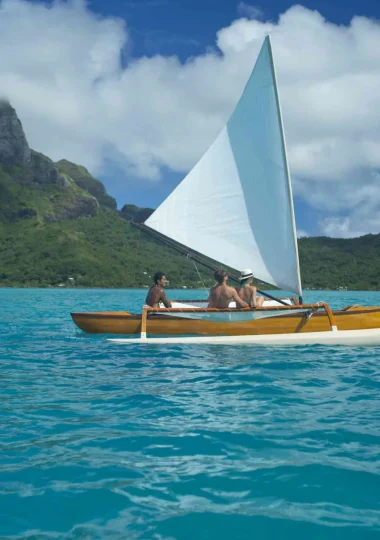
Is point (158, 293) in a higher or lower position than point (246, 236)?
lower

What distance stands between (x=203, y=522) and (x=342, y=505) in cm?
121

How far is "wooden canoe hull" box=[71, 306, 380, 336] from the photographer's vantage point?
14242 millimetres

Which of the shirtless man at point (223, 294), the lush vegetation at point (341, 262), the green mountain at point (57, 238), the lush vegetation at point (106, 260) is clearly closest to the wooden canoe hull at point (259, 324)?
the shirtless man at point (223, 294)

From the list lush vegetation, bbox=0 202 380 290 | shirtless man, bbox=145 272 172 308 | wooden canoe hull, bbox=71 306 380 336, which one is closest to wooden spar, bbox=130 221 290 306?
shirtless man, bbox=145 272 172 308

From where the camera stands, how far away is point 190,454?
5.32 m

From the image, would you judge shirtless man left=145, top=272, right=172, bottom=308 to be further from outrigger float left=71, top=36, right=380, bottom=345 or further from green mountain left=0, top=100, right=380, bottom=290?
green mountain left=0, top=100, right=380, bottom=290

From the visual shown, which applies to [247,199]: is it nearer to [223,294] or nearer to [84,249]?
[223,294]

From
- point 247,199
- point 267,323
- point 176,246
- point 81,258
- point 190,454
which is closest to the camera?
point 190,454

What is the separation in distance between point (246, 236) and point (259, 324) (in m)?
2.89

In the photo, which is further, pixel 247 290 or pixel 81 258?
pixel 81 258

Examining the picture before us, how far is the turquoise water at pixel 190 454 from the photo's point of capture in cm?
394

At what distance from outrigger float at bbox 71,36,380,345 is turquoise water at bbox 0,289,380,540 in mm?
4131

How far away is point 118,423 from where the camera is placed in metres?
6.38

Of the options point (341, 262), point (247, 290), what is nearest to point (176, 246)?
point (247, 290)
